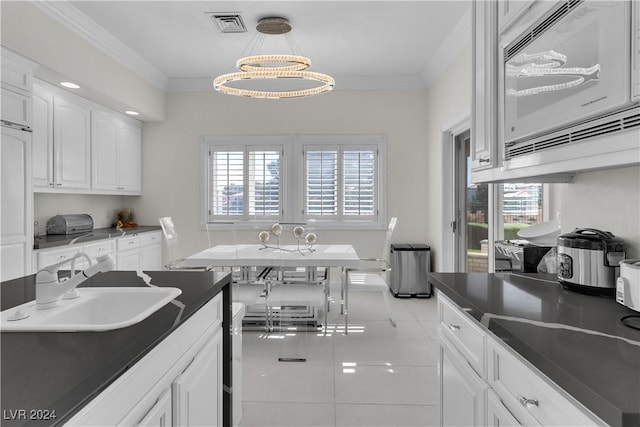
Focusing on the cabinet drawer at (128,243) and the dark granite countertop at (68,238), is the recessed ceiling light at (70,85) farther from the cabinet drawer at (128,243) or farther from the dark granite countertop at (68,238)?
the cabinet drawer at (128,243)

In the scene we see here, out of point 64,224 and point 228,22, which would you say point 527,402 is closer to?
point 228,22

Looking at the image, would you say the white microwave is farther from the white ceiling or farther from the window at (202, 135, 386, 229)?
the window at (202, 135, 386, 229)

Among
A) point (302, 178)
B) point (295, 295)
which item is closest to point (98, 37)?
point (302, 178)

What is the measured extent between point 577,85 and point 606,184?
59 centimetres

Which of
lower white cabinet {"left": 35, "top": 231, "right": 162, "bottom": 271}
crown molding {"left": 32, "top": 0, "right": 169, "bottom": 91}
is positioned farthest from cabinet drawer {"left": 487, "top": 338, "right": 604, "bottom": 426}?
crown molding {"left": 32, "top": 0, "right": 169, "bottom": 91}

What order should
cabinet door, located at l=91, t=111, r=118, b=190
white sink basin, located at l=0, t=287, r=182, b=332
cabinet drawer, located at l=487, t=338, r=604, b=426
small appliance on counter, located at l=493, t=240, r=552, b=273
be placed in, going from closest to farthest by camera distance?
cabinet drawer, located at l=487, t=338, r=604, b=426 → white sink basin, located at l=0, t=287, r=182, b=332 → small appliance on counter, located at l=493, t=240, r=552, b=273 → cabinet door, located at l=91, t=111, r=118, b=190

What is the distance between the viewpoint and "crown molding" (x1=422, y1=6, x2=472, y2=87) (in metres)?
3.61

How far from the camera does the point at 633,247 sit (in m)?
1.41

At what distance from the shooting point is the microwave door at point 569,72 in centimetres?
104

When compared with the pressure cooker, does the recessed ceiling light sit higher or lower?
higher

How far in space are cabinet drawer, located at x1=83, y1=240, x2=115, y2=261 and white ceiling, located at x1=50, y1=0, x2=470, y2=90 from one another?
202 cm

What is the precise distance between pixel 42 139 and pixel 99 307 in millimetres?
2931

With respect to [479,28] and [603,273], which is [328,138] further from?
[603,273]

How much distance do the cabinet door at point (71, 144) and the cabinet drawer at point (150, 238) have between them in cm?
97
